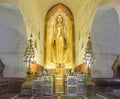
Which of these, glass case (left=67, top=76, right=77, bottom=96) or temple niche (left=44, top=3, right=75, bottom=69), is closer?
glass case (left=67, top=76, right=77, bottom=96)

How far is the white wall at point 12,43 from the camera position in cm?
1127

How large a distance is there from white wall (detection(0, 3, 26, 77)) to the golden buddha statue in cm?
517

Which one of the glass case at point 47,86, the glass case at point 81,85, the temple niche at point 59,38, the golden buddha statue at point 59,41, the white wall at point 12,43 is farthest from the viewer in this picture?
the temple niche at point 59,38

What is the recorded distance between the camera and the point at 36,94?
10711 mm

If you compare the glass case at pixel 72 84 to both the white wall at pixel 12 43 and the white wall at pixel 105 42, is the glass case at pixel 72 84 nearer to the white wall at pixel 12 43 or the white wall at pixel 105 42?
the white wall at pixel 105 42

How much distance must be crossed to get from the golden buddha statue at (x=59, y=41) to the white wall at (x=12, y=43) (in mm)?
5173

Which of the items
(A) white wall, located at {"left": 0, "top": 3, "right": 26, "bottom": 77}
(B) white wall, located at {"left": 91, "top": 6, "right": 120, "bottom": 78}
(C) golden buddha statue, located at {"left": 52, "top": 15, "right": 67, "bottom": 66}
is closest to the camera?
(A) white wall, located at {"left": 0, "top": 3, "right": 26, "bottom": 77}

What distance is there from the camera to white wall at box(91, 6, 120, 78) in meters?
12.0

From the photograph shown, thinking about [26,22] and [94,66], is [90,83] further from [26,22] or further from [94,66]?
[26,22]

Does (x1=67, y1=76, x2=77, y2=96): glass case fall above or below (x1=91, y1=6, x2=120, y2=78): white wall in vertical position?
below

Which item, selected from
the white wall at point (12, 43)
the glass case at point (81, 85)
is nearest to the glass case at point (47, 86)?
the glass case at point (81, 85)

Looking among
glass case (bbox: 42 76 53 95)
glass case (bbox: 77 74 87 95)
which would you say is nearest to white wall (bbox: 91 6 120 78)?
glass case (bbox: 77 74 87 95)

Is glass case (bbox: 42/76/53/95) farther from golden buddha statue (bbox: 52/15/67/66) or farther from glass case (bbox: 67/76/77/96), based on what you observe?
golden buddha statue (bbox: 52/15/67/66)

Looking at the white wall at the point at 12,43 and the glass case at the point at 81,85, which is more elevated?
the white wall at the point at 12,43
